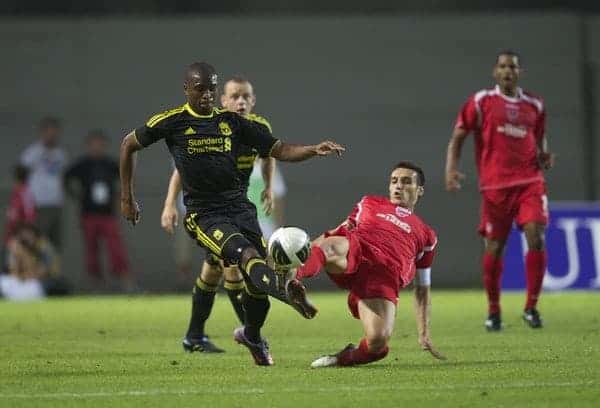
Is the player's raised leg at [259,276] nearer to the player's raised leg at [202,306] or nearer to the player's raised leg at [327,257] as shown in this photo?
the player's raised leg at [327,257]

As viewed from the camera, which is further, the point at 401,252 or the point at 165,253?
the point at 165,253

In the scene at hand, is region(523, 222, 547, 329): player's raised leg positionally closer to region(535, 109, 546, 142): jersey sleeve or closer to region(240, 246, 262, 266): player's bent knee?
region(535, 109, 546, 142): jersey sleeve

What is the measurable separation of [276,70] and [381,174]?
226cm

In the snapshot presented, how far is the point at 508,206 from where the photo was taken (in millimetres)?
13734

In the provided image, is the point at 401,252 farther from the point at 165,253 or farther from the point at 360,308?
the point at 165,253

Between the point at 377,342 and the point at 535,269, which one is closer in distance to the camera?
the point at 377,342

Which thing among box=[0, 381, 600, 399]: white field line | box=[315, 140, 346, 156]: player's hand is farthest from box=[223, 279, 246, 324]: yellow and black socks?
box=[0, 381, 600, 399]: white field line

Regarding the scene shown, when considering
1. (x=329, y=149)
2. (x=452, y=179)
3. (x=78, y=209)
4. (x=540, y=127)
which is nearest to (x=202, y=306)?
(x=329, y=149)

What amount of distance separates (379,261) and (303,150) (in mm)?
918

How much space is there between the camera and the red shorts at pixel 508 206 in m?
13.6

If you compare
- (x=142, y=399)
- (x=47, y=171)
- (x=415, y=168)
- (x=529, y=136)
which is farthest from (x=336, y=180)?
(x=142, y=399)

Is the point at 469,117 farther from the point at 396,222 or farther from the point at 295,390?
the point at 295,390

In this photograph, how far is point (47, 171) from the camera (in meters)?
22.0

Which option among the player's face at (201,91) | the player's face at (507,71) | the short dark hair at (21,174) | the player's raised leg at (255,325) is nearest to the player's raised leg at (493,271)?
the player's face at (507,71)
